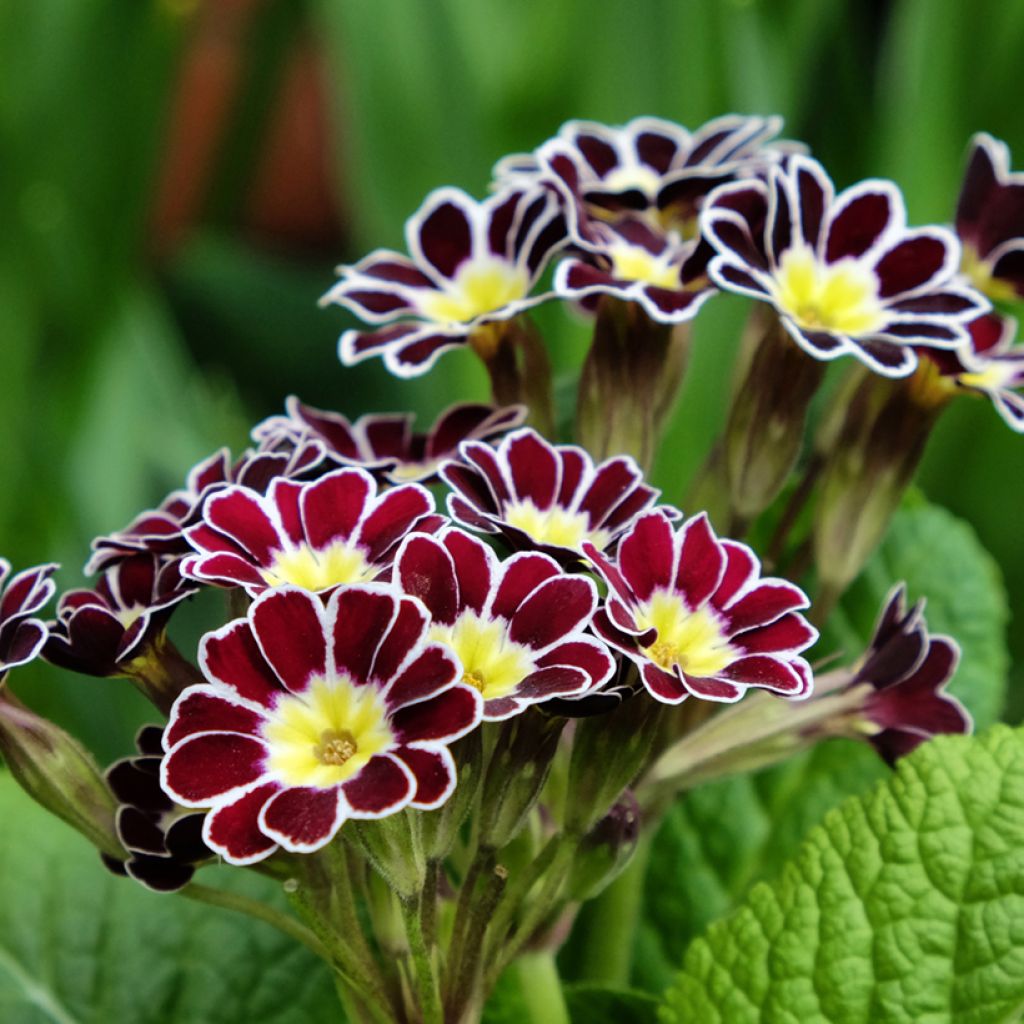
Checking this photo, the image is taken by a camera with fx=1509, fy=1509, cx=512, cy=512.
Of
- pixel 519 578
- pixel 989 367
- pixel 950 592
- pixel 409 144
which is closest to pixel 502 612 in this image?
pixel 519 578

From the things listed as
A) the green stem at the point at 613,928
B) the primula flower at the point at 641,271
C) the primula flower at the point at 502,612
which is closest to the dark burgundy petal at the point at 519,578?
the primula flower at the point at 502,612

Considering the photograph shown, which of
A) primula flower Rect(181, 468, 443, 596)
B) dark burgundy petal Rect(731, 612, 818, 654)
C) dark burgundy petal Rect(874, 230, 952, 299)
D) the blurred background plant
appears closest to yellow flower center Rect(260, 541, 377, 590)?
primula flower Rect(181, 468, 443, 596)

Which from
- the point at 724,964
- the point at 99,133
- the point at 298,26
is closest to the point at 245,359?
the point at 298,26

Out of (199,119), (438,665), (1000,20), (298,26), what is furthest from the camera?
(199,119)

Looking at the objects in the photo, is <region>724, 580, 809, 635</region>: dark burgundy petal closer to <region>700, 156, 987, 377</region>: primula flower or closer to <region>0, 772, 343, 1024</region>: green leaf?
<region>700, 156, 987, 377</region>: primula flower

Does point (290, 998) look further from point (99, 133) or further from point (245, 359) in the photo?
point (245, 359)

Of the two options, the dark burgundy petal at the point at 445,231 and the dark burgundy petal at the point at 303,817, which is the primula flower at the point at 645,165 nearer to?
the dark burgundy petal at the point at 445,231

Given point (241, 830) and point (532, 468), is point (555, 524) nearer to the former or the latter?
point (532, 468)
